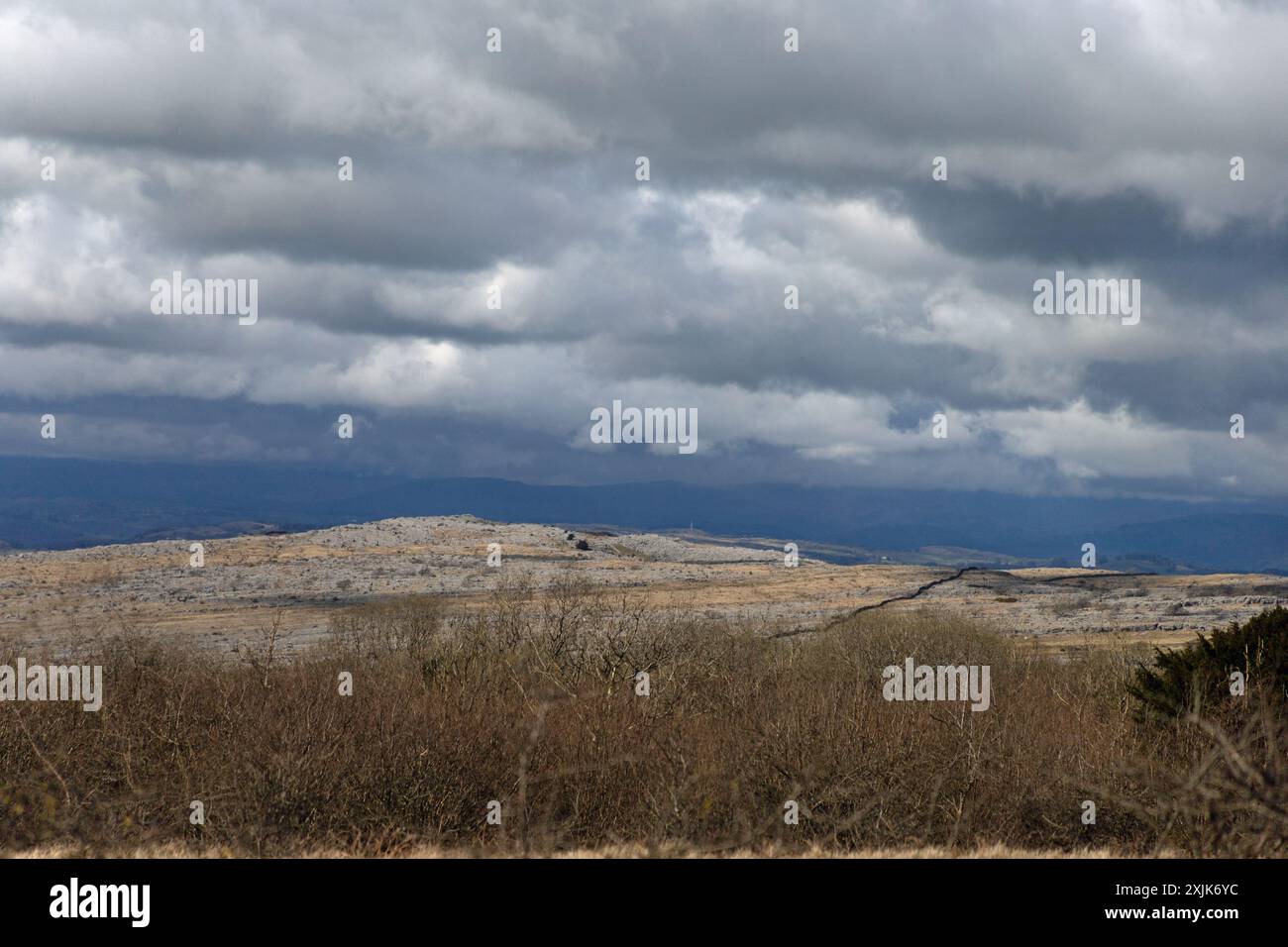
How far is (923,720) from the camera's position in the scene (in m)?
21.4

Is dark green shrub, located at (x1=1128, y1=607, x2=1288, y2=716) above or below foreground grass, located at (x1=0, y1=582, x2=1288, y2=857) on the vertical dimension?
above

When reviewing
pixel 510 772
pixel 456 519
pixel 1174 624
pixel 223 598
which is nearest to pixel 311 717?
pixel 510 772

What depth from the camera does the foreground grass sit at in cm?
1521

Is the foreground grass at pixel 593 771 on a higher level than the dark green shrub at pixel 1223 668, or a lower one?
lower

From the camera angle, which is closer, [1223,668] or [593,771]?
[593,771]

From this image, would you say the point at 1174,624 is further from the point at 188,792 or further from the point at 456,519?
the point at 456,519

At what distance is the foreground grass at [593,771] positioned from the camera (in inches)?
599

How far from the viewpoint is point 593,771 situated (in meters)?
18.4

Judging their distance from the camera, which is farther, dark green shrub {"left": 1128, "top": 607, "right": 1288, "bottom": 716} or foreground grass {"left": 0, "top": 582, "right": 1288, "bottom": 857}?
dark green shrub {"left": 1128, "top": 607, "right": 1288, "bottom": 716}

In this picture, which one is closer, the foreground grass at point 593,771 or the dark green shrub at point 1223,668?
the foreground grass at point 593,771

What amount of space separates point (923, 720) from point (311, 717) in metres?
11.1

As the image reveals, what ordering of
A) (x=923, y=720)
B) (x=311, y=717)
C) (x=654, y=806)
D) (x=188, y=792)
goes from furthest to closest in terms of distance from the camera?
1. (x=923, y=720)
2. (x=311, y=717)
3. (x=188, y=792)
4. (x=654, y=806)

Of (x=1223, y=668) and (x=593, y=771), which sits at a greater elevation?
(x=1223, y=668)
